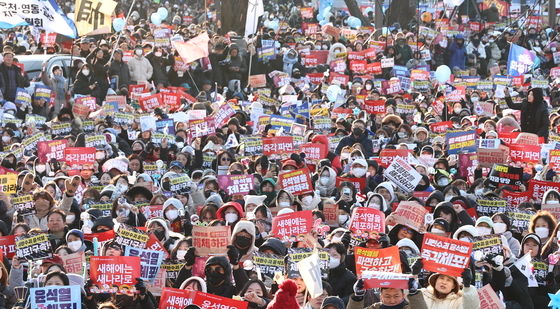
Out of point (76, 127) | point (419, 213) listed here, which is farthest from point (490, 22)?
point (419, 213)

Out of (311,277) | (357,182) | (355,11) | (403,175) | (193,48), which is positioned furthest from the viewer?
(355,11)

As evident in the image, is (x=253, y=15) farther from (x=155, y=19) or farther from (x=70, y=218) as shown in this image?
(x=70, y=218)

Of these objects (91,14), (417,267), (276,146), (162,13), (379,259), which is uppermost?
(91,14)

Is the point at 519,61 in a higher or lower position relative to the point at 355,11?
lower

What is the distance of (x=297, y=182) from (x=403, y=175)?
1.26 metres

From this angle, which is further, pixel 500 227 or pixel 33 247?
pixel 500 227

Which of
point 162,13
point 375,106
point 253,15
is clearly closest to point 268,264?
point 375,106

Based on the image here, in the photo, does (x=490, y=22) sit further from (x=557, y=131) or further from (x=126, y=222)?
(x=126, y=222)

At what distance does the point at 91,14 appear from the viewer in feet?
70.8

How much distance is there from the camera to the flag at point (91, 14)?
70.6 feet

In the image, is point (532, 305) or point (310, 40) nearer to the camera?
point (532, 305)

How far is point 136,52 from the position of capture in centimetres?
2350

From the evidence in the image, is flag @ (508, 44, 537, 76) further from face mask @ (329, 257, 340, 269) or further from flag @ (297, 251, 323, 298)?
flag @ (297, 251, 323, 298)

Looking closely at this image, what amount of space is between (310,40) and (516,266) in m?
18.1
